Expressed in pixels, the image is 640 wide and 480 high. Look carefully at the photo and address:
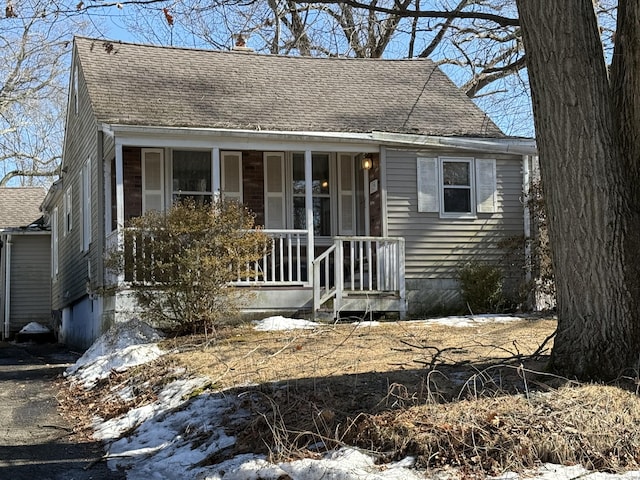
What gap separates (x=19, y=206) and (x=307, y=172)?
15820 mm

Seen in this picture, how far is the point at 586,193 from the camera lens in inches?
226

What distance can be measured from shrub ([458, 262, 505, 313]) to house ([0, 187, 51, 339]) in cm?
1352

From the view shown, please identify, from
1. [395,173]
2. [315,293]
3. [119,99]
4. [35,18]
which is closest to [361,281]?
[315,293]

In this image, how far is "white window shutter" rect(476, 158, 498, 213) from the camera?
1441 centimetres

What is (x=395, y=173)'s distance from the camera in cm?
1409

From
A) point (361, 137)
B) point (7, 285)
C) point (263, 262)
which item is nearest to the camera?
point (263, 262)

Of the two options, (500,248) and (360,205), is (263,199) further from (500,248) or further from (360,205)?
(500,248)

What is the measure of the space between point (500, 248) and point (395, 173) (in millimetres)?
2394

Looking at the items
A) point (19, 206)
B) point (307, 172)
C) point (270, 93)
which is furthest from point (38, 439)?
point (19, 206)

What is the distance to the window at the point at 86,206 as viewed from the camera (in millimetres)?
15422

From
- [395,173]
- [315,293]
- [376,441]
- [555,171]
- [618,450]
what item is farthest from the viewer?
[395,173]

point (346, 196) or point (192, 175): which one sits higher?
point (192, 175)

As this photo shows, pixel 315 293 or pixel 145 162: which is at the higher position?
pixel 145 162

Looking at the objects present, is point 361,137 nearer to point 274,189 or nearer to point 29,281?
point 274,189
